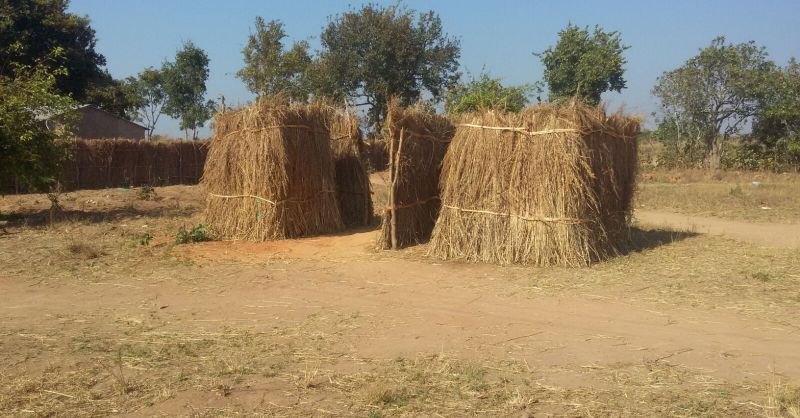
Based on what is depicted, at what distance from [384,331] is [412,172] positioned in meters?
4.71

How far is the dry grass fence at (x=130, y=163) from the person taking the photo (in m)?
19.9

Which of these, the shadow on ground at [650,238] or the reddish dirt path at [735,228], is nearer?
the shadow on ground at [650,238]

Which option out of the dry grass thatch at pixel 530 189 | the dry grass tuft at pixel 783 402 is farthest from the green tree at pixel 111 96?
the dry grass tuft at pixel 783 402

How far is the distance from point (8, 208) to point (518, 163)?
11560 millimetres

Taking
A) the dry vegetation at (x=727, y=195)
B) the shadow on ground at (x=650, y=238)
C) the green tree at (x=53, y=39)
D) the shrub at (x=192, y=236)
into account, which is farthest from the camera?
the green tree at (x=53, y=39)

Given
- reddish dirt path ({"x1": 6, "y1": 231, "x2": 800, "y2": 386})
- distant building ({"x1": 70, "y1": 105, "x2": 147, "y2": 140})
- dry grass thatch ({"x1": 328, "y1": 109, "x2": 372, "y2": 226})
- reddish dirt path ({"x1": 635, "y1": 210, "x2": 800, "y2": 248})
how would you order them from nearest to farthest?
1. reddish dirt path ({"x1": 6, "y1": 231, "x2": 800, "y2": 386})
2. reddish dirt path ({"x1": 635, "y1": 210, "x2": 800, "y2": 248})
3. dry grass thatch ({"x1": 328, "y1": 109, "x2": 372, "y2": 226})
4. distant building ({"x1": 70, "y1": 105, "x2": 147, "y2": 140})

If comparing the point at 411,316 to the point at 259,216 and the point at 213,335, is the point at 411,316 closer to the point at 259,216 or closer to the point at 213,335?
the point at 213,335

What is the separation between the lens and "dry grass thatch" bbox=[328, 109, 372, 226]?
12938 mm

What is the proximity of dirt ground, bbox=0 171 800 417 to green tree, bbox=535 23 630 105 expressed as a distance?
17.0 metres

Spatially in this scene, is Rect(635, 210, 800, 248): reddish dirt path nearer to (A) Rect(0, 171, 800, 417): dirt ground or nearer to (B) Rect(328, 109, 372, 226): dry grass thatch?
(A) Rect(0, 171, 800, 417): dirt ground

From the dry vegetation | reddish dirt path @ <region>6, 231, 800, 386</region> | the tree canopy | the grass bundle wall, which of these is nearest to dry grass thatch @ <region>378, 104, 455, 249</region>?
reddish dirt path @ <region>6, 231, 800, 386</region>

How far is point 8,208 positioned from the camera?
14.7 m

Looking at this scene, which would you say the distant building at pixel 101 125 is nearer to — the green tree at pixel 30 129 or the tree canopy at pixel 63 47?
the tree canopy at pixel 63 47

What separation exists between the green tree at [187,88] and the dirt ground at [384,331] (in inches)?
972
